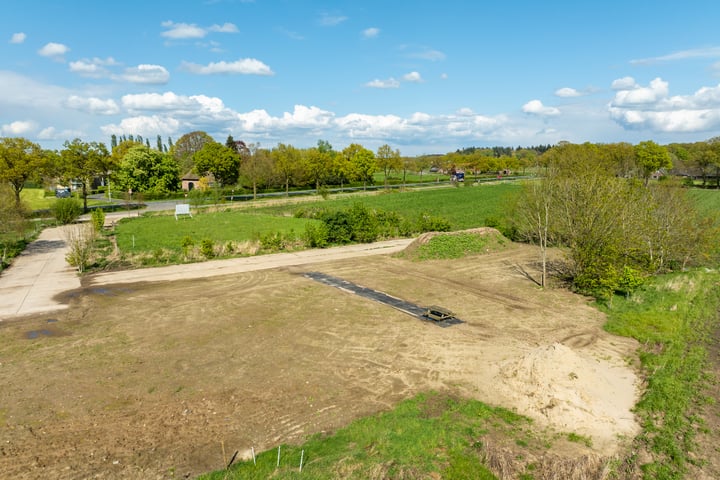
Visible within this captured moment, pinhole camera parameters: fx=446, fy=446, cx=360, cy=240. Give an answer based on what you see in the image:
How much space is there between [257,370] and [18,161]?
31.9m

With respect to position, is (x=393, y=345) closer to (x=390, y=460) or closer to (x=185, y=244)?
(x=390, y=460)

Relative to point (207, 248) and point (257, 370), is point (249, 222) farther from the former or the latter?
point (257, 370)

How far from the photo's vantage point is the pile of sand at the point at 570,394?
901cm

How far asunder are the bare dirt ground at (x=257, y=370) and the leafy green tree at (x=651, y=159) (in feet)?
239

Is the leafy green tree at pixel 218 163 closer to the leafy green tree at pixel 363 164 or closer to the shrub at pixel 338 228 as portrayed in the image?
the leafy green tree at pixel 363 164

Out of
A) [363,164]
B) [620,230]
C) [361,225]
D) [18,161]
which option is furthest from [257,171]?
[620,230]

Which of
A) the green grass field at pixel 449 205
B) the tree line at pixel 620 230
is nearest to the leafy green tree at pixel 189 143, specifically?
the green grass field at pixel 449 205

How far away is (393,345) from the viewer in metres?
13.1

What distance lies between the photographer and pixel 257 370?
1152 cm

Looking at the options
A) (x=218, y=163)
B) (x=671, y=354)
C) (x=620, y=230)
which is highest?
(x=218, y=163)

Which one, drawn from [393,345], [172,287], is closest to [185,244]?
[172,287]

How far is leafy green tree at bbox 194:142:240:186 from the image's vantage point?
72.9m

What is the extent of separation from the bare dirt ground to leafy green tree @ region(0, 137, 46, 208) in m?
20.6

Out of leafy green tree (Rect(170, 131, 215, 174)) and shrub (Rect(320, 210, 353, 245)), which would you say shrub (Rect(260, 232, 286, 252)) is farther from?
leafy green tree (Rect(170, 131, 215, 174))
